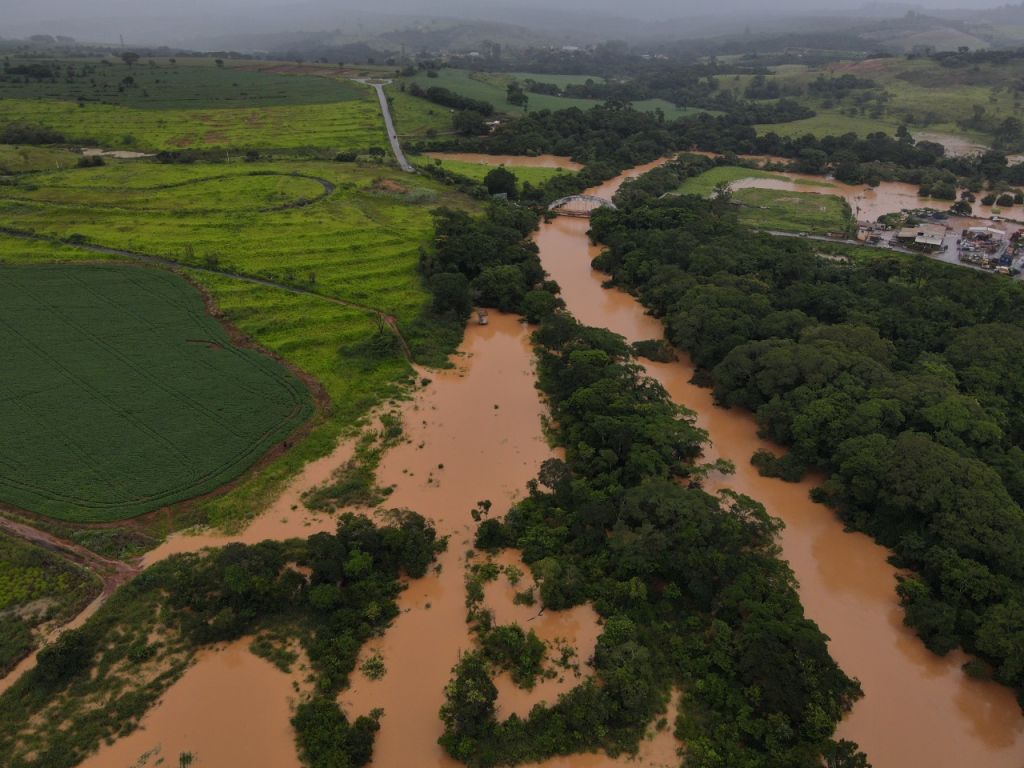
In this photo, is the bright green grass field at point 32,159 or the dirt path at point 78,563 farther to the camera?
the bright green grass field at point 32,159

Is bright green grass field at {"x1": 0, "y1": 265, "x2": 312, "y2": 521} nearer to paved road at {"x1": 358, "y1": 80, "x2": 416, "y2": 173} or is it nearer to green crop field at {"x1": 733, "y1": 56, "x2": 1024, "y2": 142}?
paved road at {"x1": 358, "y1": 80, "x2": 416, "y2": 173}

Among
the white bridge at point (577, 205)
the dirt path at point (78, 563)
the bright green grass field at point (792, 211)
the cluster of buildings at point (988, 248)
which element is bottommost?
the bright green grass field at point (792, 211)

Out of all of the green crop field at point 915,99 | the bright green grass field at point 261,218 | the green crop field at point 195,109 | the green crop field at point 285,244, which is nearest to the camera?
the green crop field at point 285,244

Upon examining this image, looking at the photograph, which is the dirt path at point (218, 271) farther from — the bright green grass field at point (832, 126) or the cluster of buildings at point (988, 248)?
the bright green grass field at point (832, 126)

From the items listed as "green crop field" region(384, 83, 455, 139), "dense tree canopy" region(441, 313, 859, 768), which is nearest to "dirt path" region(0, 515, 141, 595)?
"dense tree canopy" region(441, 313, 859, 768)

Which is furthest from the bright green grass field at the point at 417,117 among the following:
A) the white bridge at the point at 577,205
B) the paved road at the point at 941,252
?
the paved road at the point at 941,252

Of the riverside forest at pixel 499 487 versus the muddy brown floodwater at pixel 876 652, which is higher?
the riverside forest at pixel 499 487

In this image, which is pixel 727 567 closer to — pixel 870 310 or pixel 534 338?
pixel 534 338
